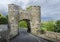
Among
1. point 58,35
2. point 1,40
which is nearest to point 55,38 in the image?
point 58,35

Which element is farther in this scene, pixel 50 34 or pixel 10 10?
pixel 10 10

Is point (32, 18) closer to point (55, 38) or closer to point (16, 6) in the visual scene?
point (16, 6)

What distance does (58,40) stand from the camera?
19.2 metres

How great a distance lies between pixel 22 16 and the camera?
1137 inches

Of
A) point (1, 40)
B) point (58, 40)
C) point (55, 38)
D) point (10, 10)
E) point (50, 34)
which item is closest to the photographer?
point (1, 40)

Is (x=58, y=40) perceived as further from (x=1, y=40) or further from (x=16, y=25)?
(x=16, y=25)

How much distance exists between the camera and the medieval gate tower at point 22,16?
28.4m

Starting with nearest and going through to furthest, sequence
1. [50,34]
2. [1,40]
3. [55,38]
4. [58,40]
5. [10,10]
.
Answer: [1,40], [58,40], [55,38], [50,34], [10,10]

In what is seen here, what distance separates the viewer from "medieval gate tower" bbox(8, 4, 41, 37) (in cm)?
2836

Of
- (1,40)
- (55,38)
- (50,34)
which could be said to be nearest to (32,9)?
(50,34)

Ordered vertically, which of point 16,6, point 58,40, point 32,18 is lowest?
point 58,40

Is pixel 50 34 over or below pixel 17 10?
below

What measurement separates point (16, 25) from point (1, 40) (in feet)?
50.8

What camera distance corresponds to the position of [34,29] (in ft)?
96.7
